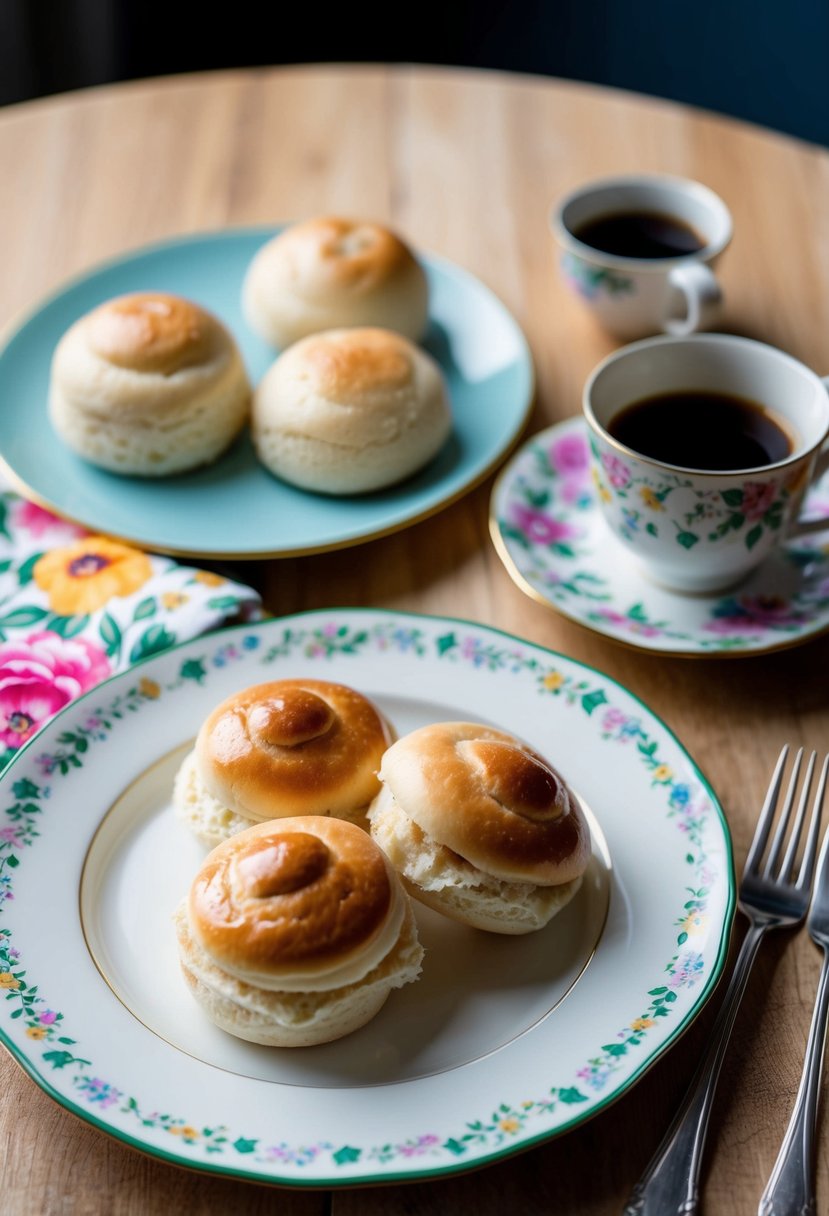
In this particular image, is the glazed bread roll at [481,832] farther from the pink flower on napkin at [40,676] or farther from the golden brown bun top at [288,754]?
the pink flower on napkin at [40,676]

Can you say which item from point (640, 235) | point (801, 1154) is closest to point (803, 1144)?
point (801, 1154)

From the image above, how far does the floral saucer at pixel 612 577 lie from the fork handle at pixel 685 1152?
43cm

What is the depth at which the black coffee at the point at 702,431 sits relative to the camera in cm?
131

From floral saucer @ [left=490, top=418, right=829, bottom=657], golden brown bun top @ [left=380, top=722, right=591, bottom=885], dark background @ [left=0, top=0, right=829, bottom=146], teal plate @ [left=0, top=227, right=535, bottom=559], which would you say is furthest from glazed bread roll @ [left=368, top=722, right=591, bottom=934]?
dark background @ [left=0, top=0, right=829, bottom=146]

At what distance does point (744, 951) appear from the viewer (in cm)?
96

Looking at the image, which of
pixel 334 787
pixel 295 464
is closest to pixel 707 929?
pixel 334 787

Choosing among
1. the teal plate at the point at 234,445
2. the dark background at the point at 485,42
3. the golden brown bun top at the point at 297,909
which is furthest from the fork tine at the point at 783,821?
the dark background at the point at 485,42

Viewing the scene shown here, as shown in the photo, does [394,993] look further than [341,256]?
No

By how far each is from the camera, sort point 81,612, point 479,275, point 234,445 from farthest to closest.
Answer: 1. point 479,275
2. point 234,445
3. point 81,612

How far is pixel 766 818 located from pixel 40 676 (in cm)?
74

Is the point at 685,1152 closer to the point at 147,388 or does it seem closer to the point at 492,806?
the point at 492,806

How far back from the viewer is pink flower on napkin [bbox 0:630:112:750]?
1190 mm

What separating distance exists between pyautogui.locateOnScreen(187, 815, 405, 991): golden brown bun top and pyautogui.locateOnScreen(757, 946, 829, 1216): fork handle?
316mm

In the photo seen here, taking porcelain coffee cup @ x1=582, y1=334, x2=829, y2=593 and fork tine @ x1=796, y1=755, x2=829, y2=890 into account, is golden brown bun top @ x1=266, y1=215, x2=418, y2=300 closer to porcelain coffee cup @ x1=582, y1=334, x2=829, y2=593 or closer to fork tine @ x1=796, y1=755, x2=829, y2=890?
porcelain coffee cup @ x1=582, y1=334, x2=829, y2=593
